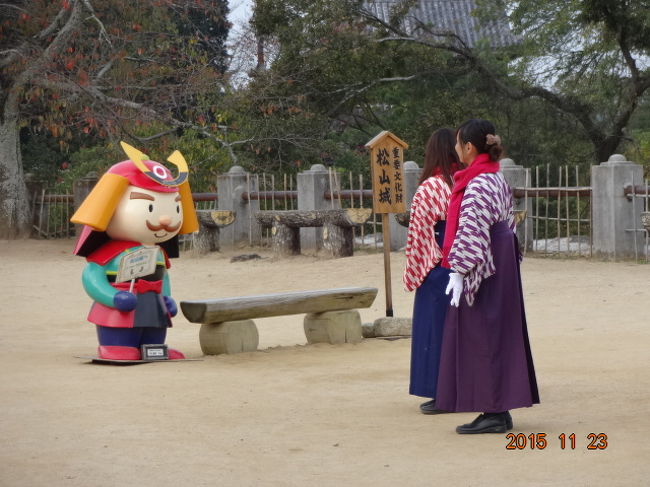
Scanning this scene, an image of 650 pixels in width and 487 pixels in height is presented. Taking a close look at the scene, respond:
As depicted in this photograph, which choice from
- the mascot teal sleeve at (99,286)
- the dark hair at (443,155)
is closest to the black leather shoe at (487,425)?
the dark hair at (443,155)

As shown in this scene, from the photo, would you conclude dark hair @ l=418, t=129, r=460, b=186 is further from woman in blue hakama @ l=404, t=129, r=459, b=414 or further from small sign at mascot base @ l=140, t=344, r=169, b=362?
small sign at mascot base @ l=140, t=344, r=169, b=362

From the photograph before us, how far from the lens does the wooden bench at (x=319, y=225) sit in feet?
52.7

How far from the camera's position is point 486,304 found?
5.64 meters

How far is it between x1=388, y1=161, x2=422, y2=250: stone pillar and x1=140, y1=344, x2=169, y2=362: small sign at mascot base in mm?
8366

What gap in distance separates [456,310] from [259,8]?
627 inches

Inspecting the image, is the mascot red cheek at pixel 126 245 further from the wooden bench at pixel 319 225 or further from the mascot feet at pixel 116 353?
the wooden bench at pixel 319 225

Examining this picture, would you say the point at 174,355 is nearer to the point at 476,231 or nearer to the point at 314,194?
the point at 476,231

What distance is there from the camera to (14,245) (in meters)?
20.4

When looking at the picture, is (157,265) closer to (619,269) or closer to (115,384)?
(115,384)

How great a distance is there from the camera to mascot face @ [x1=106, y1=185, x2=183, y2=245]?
8.62 metres

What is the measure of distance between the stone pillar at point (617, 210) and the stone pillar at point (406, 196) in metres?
2.89

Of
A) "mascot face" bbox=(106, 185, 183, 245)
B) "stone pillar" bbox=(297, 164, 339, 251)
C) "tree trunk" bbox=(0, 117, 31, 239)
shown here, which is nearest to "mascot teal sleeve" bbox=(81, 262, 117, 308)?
"mascot face" bbox=(106, 185, 183, 245)
